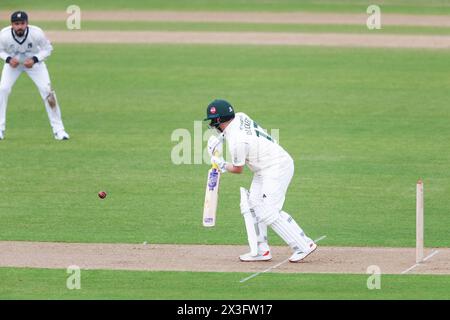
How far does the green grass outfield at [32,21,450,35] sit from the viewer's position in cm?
4231

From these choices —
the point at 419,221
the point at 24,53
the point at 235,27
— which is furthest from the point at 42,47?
the point at 235,27

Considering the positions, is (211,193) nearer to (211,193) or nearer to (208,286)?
(211,193)

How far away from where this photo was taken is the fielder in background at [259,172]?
1488 centimetres

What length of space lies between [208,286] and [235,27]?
3044 cm

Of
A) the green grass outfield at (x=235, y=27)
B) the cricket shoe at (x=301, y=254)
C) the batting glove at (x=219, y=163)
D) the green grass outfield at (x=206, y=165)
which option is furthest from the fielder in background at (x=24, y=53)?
the green grass outfield at (x=235, y=27)

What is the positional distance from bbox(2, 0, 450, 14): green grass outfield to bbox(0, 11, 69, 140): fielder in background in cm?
2454

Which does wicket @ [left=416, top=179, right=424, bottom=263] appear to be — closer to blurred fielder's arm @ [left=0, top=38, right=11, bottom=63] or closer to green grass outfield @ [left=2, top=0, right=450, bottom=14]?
blurred fielder's arm @ [left=0, top=38, right=11, bottom=63]

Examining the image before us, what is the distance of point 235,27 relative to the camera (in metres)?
43.6

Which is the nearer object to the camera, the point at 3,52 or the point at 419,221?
the point at 419,221

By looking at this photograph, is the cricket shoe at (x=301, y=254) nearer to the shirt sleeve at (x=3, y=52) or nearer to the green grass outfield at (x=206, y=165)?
the green grass outfield at (x=206, y=165)

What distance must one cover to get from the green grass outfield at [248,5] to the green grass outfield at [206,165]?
11010 mm

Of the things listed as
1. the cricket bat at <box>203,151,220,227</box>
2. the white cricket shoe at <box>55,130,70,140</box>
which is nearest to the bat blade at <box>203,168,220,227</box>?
the cricket bat at <box>203,151,220,227</box>
